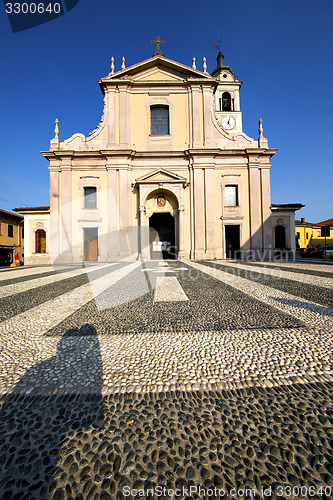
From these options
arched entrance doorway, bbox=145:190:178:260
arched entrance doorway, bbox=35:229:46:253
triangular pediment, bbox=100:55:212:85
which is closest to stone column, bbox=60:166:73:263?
arched entrance doorway, bbox=35:229:46:253

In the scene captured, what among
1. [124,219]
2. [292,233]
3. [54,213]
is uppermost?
[54,213]

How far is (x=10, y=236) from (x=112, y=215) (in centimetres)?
1809

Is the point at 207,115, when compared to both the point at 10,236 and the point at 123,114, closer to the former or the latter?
the point at 123,114

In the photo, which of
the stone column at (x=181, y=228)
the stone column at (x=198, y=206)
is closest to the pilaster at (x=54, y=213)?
the stone column at (x=181, y=228)

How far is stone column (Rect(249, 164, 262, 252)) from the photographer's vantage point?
15523 millimetres

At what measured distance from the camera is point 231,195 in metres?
15.8

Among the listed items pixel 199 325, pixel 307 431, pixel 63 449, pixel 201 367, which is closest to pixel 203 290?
pixel 199 325

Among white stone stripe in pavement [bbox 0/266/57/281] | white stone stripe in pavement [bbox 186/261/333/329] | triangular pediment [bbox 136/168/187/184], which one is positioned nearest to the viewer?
white stone stripe in pavement [bbox 186/261/333/329]

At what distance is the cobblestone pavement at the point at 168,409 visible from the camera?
0.78 metres

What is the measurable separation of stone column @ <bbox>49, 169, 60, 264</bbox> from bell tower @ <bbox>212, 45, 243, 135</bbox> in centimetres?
2136

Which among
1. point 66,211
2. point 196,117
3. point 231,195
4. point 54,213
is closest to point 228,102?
point 196,117

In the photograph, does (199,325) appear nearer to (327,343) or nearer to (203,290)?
(327,343)

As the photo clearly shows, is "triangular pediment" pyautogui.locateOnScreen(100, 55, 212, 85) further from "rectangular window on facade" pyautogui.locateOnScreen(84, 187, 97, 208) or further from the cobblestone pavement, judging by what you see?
the cobblestone pavement

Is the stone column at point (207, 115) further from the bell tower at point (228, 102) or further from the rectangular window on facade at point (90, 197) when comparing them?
the bell tower at point (228, 102)
